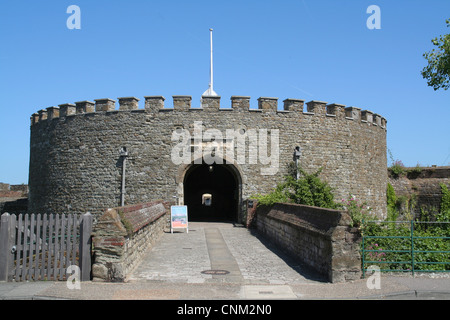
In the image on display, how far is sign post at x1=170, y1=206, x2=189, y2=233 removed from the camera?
1545cm

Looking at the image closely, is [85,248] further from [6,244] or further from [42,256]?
[6,244]

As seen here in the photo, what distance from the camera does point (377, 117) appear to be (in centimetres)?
2162

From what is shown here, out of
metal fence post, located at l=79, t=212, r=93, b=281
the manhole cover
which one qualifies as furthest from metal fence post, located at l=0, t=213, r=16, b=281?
the manhole cover

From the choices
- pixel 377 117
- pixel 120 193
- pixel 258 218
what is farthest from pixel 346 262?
pixel 377 117

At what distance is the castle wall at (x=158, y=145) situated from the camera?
17.8m

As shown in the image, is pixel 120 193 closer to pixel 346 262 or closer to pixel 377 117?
pixel 346 262

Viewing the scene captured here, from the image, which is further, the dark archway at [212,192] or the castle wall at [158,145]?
the dark archway at [212,192]

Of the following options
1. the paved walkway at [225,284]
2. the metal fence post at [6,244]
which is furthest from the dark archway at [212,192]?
the metal fence post at [6,244]

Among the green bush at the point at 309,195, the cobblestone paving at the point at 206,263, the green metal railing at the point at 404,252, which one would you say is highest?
the green bush at the point at 309,195

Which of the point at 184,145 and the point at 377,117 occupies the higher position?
the point at 377,117

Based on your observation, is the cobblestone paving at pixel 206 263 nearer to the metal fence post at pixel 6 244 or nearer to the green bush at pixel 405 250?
the green bush at pixel 405 250

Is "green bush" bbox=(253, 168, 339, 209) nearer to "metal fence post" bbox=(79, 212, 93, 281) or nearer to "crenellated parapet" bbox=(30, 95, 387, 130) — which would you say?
"crenellated parapet" bbox=(30, 95, 387, 130)

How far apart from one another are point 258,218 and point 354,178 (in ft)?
20.1

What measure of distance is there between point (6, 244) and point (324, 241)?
Answer: 248 inches
